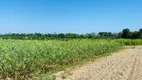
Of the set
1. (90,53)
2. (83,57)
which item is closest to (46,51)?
(83,57)

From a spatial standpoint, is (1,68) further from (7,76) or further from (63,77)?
(63,77)

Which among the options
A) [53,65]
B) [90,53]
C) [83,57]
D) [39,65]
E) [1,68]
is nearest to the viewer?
[1,68]

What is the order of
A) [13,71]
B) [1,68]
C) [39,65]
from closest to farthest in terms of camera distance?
[1,68] < [13,71] < [39,65]

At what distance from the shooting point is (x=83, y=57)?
17922 millimetres

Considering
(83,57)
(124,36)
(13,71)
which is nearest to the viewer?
(13,71)

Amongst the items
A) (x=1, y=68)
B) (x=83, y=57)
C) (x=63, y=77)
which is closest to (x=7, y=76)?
(x=1, y=68)

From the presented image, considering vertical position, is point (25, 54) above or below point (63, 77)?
above

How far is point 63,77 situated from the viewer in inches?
397

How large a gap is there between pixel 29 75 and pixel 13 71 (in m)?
0.93

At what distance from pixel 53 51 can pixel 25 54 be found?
265 cm

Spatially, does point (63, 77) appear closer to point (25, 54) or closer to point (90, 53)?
point (25, 54)

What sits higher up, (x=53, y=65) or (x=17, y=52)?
(x=17, y=52)

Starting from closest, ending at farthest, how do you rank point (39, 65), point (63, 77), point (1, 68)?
1. point (1, 68)
2. point (63, 77)
3. point (39, 65)

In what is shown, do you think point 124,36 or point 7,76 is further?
point 124,36
